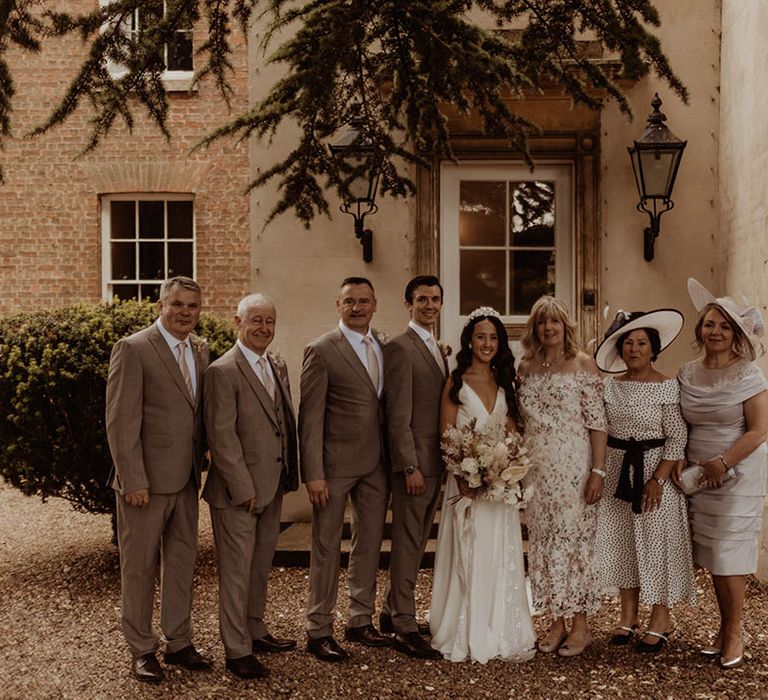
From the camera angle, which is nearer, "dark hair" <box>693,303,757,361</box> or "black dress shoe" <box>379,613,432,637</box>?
"dark hair" <box>693,303,757,361</box>

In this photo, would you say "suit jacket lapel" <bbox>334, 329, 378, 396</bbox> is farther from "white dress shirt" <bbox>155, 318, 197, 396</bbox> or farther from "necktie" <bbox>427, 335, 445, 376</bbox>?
"white dress shirt" <bbox>155, 318, 197, 396</bbox>

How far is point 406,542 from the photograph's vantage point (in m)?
4.82

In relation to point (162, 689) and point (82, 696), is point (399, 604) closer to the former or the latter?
point (162, 689)

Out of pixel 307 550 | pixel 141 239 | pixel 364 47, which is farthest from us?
pixel 141 239

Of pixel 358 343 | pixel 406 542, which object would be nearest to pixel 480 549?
pixel 406 542

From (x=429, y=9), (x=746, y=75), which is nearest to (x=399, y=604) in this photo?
(x=429, y=9)

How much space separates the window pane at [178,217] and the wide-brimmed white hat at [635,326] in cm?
766

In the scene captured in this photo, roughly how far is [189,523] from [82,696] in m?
0.96

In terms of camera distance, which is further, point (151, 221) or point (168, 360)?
point (151, 221)

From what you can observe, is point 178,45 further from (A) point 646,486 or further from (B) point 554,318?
(A) point 646,486

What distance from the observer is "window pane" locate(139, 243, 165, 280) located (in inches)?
448

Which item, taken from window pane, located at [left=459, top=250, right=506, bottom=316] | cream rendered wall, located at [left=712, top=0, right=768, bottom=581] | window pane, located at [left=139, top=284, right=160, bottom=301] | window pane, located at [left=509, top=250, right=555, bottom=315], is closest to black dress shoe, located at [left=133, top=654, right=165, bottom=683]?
cream rendered wall, located at [left=712, top=0, right=768, bottom=581]

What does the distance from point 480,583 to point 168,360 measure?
203 cm

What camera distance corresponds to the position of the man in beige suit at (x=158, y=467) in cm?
424
